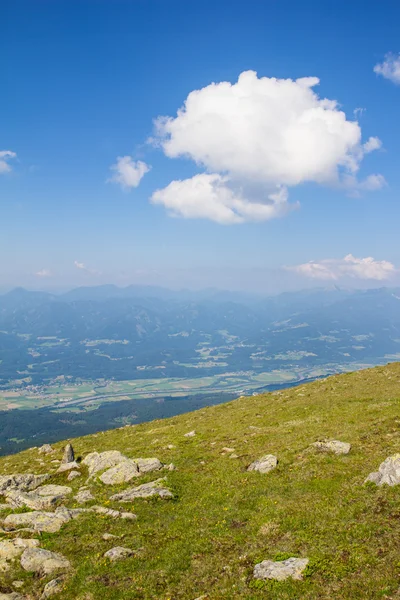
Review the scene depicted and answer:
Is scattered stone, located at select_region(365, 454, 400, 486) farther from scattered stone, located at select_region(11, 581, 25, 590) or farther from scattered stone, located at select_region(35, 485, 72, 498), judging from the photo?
scattered stone, located at select_region(35, 485, 72, 498)

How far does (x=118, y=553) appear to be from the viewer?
19094 millimetres

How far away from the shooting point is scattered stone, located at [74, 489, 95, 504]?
2618cm

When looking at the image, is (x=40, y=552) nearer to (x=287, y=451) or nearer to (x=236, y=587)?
(x=236, y=587)

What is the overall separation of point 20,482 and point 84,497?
7.83 meters

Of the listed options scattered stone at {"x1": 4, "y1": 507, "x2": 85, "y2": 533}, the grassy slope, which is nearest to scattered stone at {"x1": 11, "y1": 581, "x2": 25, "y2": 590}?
the grassy slope

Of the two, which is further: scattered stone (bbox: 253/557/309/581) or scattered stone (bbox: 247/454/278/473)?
scattered stone (bbox: 247/454/278/473)

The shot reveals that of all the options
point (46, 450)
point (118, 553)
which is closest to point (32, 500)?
point (118, 553)

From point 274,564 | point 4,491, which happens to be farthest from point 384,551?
point 4,491

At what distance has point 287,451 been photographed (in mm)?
30406

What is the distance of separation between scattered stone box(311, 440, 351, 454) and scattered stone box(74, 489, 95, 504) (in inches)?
722

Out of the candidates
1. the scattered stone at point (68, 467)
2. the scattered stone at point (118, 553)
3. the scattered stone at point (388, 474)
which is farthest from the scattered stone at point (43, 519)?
the scattered stone at point (388, 474)

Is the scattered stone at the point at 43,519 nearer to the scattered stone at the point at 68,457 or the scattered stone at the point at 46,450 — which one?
the scattered stone at the point at 68,457

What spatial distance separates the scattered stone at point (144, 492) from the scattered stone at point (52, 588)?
28.3 feet

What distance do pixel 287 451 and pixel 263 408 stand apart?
68.4ft
